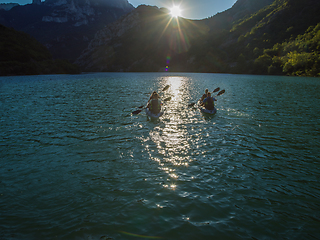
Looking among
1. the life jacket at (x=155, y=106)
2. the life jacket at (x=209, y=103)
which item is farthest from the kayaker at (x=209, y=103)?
the life jacket at (x=155, y=106)

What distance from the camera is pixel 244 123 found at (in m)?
Answer: 18.5

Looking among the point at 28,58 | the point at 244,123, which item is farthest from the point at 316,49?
the point at 28,58

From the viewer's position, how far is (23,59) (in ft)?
437

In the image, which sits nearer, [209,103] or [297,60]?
[209,103]

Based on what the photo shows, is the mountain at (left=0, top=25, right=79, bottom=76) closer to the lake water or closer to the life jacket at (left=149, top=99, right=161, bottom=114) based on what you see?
the life jacket at (left=149, top=99, right=161, bottom=114)

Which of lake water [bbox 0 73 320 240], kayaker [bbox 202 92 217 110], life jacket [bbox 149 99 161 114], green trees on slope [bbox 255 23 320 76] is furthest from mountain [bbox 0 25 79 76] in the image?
green trees on slope [bbox 255 23 320 76]

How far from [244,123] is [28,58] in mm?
164426

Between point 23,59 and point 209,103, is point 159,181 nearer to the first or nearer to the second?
point 209,103

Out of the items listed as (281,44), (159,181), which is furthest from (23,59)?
(281,44)

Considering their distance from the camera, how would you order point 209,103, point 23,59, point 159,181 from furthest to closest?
1. point 23,59
2. point 209,103
3. point 159,181

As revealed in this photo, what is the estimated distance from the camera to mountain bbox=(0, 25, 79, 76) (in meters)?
112

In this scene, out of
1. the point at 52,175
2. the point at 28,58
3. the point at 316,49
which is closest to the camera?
the point at 52,175

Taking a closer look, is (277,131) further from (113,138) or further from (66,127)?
(66,127)

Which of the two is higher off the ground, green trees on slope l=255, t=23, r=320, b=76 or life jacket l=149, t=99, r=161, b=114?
green trees on slope l=255, t=23, r=320, b=76
